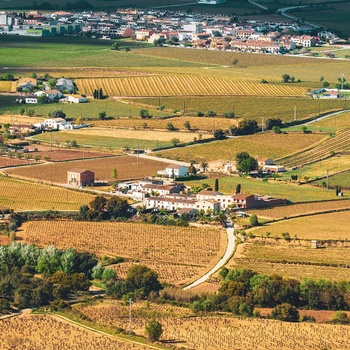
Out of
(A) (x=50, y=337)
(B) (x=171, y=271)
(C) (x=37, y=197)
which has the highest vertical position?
(C) (x=37, y=197)

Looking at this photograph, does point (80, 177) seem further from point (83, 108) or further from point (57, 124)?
point (83, 108)

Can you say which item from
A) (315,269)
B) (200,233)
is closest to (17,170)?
(200,233)

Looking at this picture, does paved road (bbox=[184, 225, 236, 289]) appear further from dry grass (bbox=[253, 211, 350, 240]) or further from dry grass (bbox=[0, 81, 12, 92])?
dry grass (bbox=[0, 81, 12, 92])

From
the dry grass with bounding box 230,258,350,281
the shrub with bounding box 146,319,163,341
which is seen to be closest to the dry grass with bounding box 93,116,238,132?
the dry grass with bounding box 230,258,350,281

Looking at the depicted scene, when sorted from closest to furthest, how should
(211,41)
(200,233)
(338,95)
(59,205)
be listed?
(200,233)
(59,205)
(338,95)
(211,41)

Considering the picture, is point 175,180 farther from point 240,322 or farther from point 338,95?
point 338,95

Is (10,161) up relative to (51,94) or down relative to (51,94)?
down

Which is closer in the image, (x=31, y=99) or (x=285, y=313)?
(x=285, y=313)

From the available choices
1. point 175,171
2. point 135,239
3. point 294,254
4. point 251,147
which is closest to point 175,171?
point 175,171
